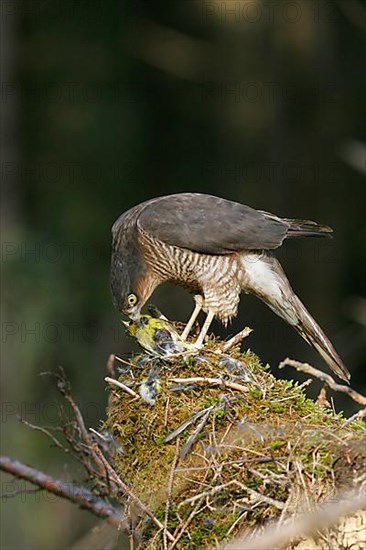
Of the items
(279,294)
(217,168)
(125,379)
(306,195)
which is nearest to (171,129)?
(217,168)

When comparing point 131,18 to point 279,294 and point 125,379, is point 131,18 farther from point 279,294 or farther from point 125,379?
point 125,379

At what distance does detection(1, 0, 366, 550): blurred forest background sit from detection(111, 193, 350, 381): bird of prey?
17.3 ft

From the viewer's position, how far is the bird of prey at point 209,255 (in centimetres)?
508

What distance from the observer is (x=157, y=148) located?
46.4 feet

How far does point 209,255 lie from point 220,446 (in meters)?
1.90

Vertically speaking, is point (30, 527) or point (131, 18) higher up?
point (131, 18)

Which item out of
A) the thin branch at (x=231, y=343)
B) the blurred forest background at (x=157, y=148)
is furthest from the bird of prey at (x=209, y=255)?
the blurred forest background at (x=157, y=148)

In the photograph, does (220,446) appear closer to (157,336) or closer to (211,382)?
(211,382)

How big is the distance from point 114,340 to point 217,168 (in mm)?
3601

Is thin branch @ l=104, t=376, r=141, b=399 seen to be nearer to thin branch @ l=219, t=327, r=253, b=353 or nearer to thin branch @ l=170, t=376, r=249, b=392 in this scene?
thin branch @ l=170, t=376, r=249, b=392

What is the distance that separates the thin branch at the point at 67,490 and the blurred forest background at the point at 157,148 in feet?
19.3

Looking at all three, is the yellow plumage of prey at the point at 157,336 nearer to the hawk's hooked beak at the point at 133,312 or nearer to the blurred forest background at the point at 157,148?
the hawk's hooked beak at the point at 133,312

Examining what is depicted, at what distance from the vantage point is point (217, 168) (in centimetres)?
1402

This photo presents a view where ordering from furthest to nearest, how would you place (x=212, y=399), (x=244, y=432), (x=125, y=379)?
(x=125, y=379) < (x=212, y=399) < (x=244, y=432)
